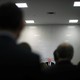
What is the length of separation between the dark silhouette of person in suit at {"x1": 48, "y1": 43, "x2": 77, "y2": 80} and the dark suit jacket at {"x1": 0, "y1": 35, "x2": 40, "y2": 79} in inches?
28.4

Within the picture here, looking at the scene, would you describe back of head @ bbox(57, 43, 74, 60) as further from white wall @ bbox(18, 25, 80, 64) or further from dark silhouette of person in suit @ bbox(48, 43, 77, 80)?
white wall @ bbox(18, 25, 80, 64)

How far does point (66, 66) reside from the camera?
69.9 inches

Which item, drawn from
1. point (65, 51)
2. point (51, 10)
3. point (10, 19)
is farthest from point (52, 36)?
point (10, 19)

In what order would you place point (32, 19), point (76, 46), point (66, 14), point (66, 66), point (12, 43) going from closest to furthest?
point (12, 43)
point (66, 66)
point (66, 14)
point (32, 19)
point (76, 46)

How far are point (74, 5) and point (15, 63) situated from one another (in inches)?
218

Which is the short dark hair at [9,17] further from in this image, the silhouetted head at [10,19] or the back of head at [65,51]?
the back of head at [65,51]

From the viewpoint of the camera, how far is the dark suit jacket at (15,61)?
0.94 meters

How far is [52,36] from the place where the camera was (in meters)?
9.06

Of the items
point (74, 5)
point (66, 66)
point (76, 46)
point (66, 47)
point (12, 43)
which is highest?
point (74, 5)

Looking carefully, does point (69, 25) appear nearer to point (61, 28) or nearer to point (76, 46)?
point (61, 28)

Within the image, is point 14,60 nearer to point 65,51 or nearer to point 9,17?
point 9,17

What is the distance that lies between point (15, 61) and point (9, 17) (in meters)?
0.24

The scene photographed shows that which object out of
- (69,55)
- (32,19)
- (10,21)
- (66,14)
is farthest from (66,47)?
(32,19)

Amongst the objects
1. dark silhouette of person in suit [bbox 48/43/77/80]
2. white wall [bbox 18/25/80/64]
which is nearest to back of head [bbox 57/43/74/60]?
dark silhouette of person in suit [bbox 48/43/77/80]
